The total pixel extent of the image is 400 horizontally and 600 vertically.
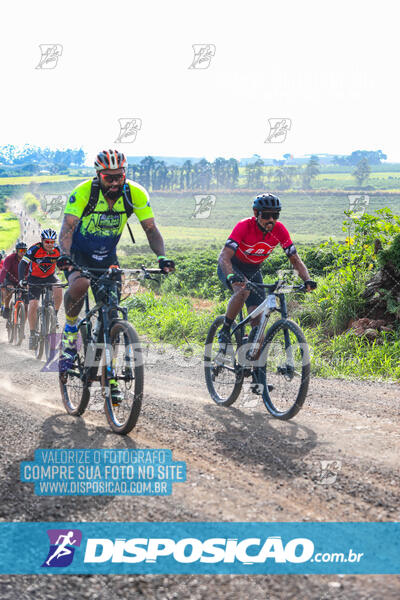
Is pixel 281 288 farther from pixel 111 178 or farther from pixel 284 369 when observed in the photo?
pixel 111 178

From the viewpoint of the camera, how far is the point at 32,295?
37.0 feet

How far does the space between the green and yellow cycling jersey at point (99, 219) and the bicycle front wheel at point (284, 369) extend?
6.43 ft

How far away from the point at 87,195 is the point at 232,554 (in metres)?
3.75

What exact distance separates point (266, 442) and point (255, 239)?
8.35 feet

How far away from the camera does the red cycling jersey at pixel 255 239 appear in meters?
6.45

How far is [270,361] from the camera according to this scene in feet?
20.0

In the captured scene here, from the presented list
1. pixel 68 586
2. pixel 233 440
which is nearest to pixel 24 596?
pixel 68 586

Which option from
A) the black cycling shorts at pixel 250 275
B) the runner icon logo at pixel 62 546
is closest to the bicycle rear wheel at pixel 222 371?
the black cycling shorts at pixel 250 275

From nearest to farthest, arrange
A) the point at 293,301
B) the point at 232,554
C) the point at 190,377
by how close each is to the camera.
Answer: the point at 232,554 → the point at 190,377 → the point at 293,301

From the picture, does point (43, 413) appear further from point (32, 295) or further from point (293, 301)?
point (293, 301)

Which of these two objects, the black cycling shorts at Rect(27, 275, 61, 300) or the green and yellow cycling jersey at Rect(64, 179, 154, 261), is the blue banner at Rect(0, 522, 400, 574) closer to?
the green and yellow cycling jersey at Rect(64, 179, 154, 261)

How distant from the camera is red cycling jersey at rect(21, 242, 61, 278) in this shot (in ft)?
35.3

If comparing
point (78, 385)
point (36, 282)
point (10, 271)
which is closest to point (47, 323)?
point (36, 282)

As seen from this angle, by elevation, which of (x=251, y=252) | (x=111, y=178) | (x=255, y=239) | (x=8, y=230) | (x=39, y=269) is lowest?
(x=8, y=230)
